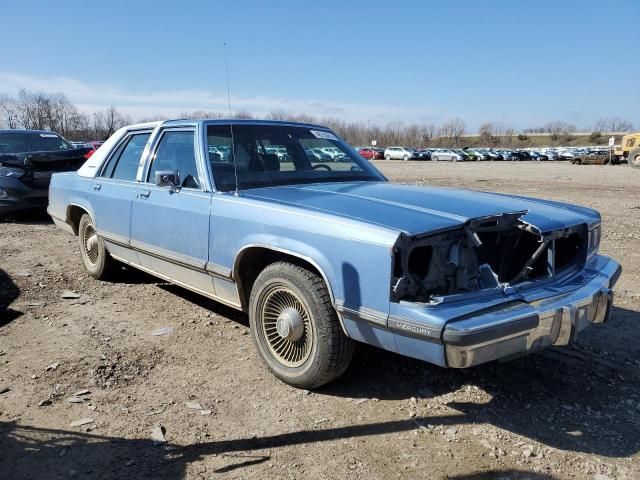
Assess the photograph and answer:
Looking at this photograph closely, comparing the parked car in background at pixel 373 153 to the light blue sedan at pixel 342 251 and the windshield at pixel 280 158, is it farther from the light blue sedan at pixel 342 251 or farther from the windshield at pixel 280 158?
the light blue sedan at pixel 342 251

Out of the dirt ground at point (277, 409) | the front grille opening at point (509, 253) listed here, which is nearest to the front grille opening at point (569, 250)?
the front grille opening at point (509, 253)

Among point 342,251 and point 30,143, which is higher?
point 30,143

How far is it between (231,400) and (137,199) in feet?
6.87

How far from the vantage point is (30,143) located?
32.8 feet

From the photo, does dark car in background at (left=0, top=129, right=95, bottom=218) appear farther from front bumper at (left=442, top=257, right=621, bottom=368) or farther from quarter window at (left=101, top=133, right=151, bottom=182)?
front bumper at (left=442, top=257, right=621, bottom=368)

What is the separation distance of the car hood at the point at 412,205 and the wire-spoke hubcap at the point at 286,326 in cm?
59

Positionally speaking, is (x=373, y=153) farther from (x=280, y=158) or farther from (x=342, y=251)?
(x=342, y=251)

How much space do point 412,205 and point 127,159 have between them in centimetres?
308

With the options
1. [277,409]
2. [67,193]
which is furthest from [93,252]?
[277,409]

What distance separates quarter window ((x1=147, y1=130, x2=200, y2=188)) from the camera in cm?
405

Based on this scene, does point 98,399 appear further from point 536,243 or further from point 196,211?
point 536,243

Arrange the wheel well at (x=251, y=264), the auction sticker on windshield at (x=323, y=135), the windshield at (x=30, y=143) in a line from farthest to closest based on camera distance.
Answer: the windshield at (x=30, y=143), the auction sticker on windshield at (x=323, y=135), the wheel well at (x=251, y=264)

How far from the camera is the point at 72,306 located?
495 centimetres

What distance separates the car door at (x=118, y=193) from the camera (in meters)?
4.74
